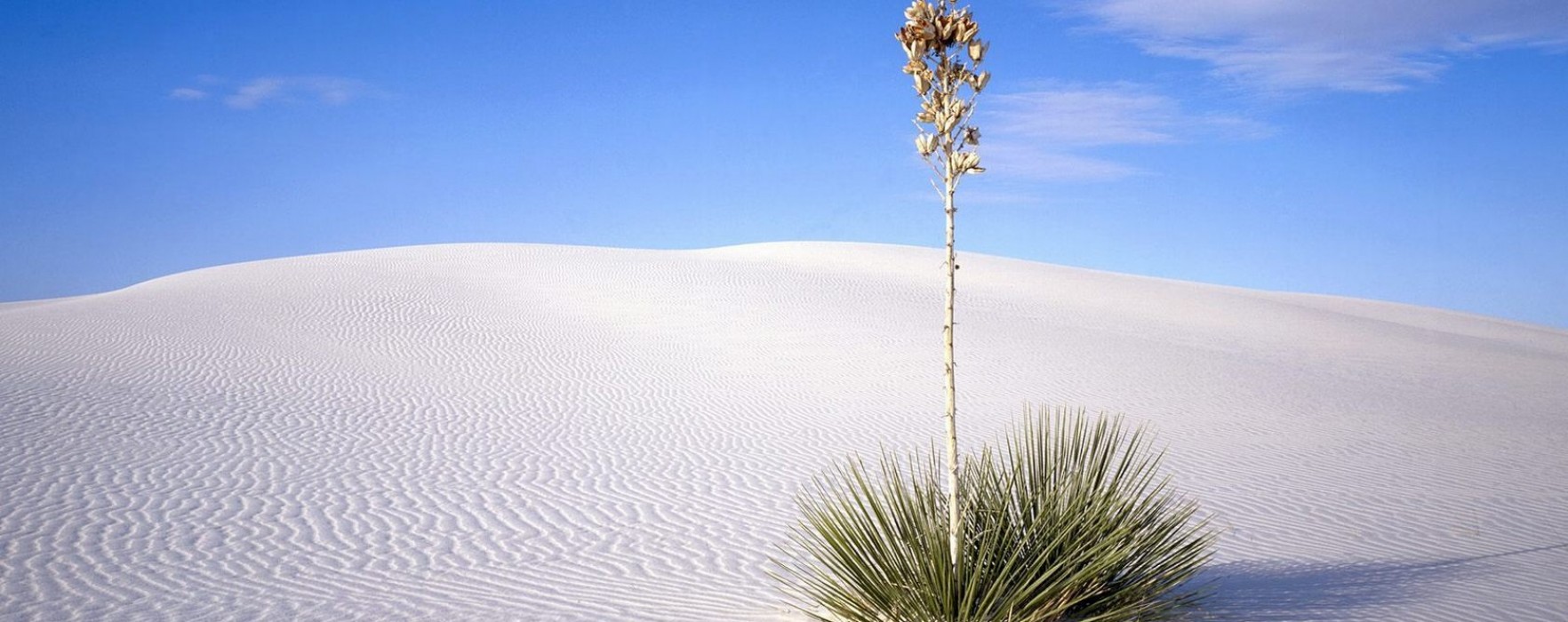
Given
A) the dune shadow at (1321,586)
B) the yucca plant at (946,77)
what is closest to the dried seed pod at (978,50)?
the yucca plant at (946,77)

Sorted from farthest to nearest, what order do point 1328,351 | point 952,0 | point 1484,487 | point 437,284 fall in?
point 437,284
point 1328,351
point 1484,487
point 952,0

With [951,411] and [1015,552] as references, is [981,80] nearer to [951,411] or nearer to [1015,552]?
[951,411]

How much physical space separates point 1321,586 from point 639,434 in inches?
384

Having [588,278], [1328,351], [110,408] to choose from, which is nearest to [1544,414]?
[1328,351]

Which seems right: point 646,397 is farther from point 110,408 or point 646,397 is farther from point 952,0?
point 952,0

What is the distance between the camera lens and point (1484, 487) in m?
11.7

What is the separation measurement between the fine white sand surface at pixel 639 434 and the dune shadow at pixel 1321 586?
1.8 inches

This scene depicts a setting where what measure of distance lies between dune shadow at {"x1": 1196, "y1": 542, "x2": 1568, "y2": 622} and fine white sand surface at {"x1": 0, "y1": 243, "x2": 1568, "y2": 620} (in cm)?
5

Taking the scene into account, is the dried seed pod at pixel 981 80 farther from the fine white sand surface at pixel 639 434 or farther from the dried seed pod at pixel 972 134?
the fine white sand surface at pixel 639 434

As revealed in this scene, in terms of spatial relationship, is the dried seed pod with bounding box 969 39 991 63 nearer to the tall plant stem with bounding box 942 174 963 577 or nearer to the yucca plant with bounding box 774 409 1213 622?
the tall plant stem with bounding box 942 174 963 577

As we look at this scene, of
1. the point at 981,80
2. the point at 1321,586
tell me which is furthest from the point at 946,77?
the point at 1321,586

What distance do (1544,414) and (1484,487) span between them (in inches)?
317

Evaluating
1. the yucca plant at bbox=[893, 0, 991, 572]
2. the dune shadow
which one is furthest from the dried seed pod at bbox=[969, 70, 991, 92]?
the dune shadow

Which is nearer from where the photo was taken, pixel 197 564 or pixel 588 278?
pixel 197 564
